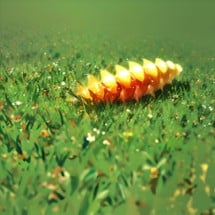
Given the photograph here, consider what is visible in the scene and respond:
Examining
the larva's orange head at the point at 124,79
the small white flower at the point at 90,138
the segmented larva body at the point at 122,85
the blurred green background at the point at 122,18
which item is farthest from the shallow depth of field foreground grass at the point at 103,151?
the blurred green background at the point at 122,18

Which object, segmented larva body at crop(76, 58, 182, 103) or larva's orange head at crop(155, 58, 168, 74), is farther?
larva's orange head at crop(155, 58, 168, 74)

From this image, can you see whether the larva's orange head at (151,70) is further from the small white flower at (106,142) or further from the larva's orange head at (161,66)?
the small white flower at (106,142)

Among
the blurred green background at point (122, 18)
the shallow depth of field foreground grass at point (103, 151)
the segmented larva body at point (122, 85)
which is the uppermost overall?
the blurred green background at point (122, 18)

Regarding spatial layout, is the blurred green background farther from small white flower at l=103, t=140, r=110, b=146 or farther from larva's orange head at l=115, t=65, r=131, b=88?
small white flower at l=103, t=140, r=110, b=146

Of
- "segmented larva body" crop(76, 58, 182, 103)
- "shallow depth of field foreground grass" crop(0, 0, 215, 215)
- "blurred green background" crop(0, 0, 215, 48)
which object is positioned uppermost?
"blurred green background" crop(0, 0, 215, 48)

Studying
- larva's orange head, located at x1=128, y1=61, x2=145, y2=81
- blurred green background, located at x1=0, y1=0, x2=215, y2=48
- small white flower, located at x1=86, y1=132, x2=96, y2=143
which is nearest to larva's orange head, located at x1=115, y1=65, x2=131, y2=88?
larva's orange head, located at x1=128, y1=61, x2=145, y2=81

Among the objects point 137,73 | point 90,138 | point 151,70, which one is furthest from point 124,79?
point 90,138

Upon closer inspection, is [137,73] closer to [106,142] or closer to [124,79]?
[124,79]

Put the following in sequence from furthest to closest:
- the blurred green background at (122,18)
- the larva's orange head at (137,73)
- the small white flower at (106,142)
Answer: the blurred green background at (122,18) → the larva's orange head at (137,73) → the small white flower at (106,142)

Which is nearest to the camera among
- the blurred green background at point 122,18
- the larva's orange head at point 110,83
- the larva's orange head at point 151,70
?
the larva's orange head at point 110,83
